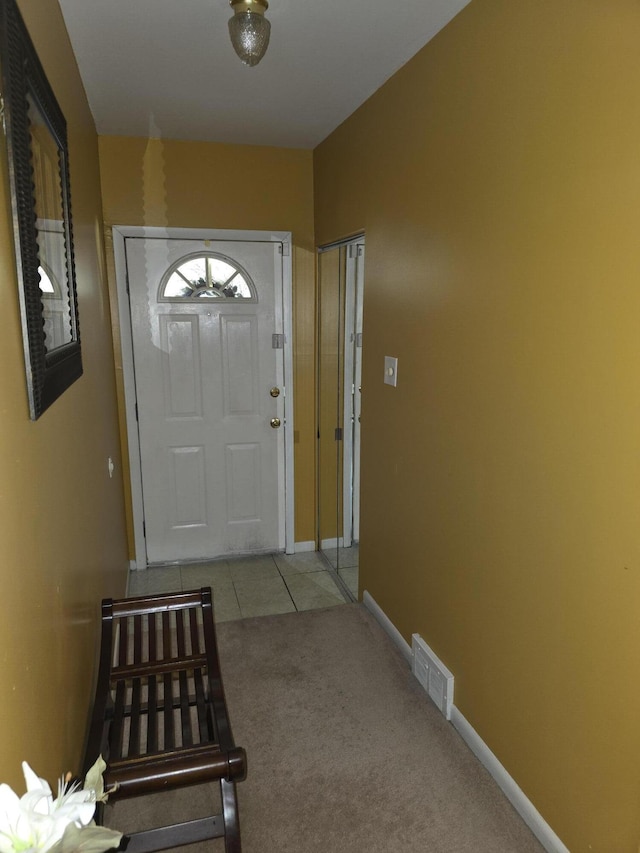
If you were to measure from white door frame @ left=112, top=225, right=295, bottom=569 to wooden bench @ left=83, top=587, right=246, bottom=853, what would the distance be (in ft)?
4.65

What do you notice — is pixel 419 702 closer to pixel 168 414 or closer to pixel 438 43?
pixel 168 414

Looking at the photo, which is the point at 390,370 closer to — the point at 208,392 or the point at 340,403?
the point at 340,403

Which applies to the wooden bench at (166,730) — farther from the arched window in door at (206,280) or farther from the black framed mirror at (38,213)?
the arched window in door at (206,280)

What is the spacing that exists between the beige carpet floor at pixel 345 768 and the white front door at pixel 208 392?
111cm

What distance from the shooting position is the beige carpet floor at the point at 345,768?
1.76m

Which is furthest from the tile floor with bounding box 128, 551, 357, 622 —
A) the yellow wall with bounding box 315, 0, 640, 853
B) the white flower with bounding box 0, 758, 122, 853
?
the white flower with bounding box 0, 758, 122, 853

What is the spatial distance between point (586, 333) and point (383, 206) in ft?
4.55

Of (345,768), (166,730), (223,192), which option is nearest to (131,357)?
(223,192)

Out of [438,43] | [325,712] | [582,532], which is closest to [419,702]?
[325,712]

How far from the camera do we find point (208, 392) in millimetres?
3598

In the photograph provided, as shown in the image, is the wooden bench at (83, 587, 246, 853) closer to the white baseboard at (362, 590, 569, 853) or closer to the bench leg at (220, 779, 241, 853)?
the bench leg at (220, 779, 241, 853)

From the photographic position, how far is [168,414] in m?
3.56

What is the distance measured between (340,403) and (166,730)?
7.56 feet

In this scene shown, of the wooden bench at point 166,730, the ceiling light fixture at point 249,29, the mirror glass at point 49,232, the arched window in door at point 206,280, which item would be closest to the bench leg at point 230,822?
the wooden bench at point 166,730
